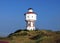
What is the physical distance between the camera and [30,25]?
115 ft

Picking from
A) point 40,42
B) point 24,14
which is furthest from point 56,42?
point 24,14

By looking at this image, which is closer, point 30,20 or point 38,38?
point 38,38

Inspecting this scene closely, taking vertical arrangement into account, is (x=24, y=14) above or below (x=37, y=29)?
above

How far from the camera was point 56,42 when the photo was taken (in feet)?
61.9

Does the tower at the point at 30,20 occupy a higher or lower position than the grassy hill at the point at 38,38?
higher

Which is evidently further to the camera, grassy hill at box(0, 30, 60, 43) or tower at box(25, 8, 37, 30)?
tower at box(25, 8, 37, 30)

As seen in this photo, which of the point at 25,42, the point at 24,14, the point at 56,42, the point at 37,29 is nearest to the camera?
the point at 56,42

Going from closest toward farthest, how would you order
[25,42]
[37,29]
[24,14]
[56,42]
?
[56,42]
[25,42]
[37,29]
[24,14]

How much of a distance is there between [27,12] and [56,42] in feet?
59.0

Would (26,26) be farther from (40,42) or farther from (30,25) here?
(40,42)

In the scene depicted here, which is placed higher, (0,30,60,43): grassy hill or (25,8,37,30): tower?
(25,8,37,30): tower

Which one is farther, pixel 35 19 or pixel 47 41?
pixel 35 19

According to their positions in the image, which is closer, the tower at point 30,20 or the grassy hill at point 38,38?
the grassy hill at point 38,38

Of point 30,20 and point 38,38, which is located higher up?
point 30,20
